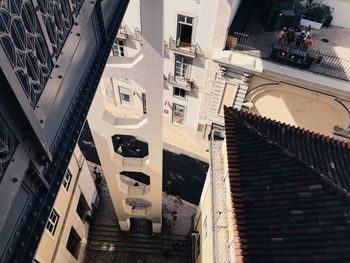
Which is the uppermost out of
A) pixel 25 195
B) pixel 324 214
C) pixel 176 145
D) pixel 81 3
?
pixel 176 145

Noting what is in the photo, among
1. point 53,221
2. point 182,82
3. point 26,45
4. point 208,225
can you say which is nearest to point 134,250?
point 53,221

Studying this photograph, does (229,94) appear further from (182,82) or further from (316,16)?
(316,16)

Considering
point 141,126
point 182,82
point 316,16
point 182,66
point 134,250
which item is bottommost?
point 134,250

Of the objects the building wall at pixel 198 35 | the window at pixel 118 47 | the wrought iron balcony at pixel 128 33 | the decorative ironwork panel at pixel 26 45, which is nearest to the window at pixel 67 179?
the building wall at pixel 198 35

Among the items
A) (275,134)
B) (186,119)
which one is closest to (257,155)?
(275,134)

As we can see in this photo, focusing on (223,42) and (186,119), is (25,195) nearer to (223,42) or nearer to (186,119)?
(223,42)

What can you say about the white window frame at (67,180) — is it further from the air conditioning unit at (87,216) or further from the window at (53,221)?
the air conditioning unit at (87,216)
